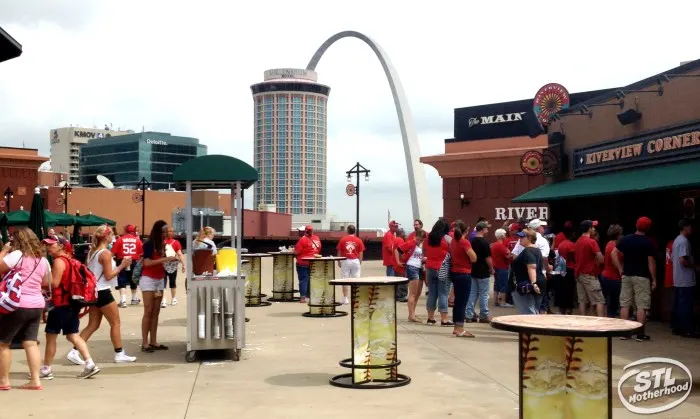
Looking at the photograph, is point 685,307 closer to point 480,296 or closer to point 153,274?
point 480,296

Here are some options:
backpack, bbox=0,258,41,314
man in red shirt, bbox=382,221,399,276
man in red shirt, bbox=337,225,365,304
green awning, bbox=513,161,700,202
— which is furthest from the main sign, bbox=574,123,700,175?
backpack, bbox=0,258,41,314

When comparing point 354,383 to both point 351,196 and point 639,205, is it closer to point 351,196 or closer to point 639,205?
point 639,205

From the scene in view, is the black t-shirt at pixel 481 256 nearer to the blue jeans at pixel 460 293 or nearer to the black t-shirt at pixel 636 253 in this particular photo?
the blue jeans at pixel 460 293

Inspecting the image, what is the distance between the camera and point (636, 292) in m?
11.9

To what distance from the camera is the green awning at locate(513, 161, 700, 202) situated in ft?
41.8

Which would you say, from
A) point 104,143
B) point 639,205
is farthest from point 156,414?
point 104,143

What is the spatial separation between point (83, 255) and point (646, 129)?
1746cm

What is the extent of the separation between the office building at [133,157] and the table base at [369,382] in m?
155

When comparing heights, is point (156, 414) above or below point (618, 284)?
below

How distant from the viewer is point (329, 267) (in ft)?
51.3

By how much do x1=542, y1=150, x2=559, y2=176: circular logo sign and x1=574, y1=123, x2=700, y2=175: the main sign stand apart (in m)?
0.63

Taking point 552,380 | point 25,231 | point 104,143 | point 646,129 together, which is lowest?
point 552,380

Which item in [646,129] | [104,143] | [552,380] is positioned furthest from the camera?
[104,143]

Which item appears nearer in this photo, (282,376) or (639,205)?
(282,376)
